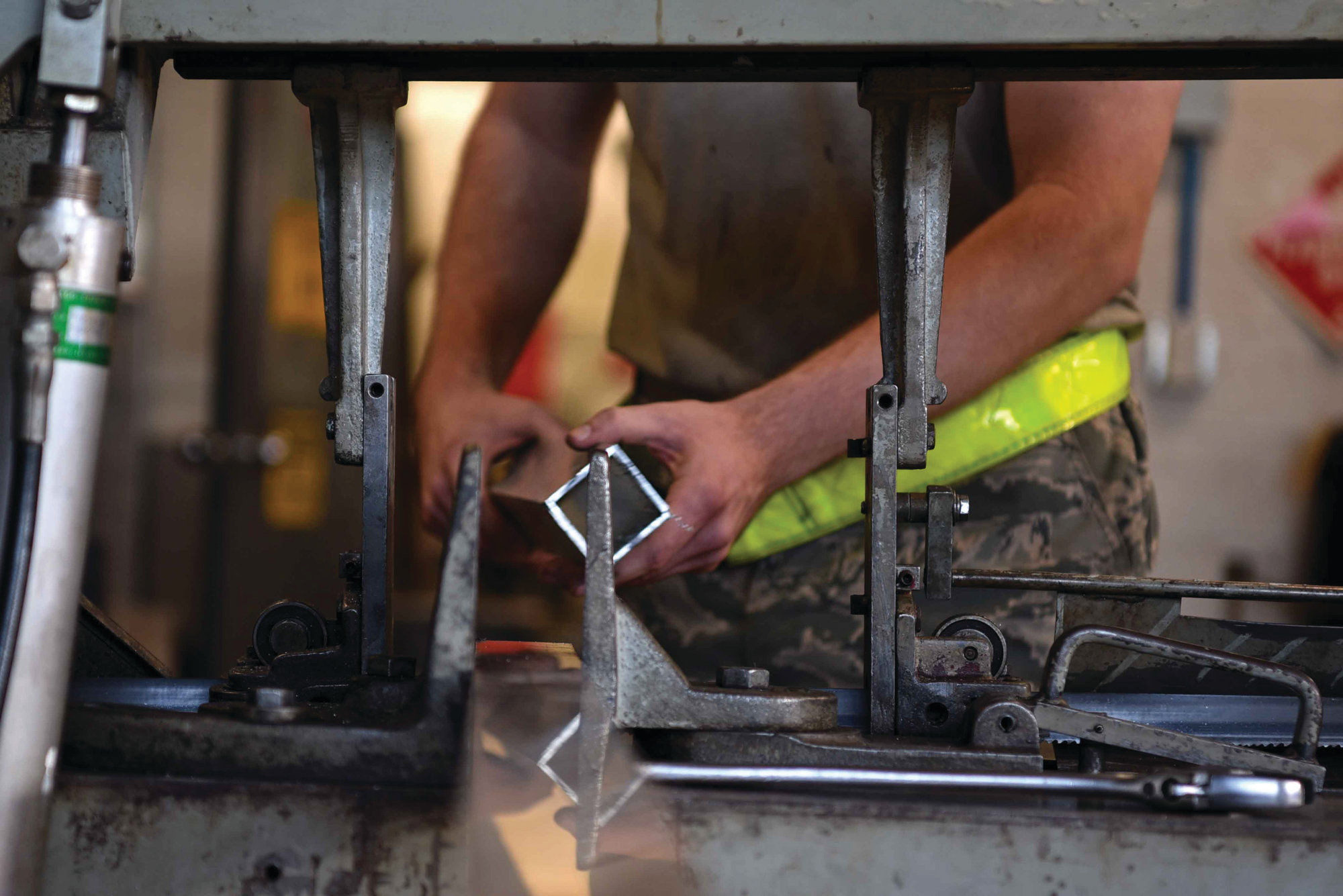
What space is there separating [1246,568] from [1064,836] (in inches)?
105

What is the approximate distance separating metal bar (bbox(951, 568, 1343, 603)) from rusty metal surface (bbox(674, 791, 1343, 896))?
293 mm

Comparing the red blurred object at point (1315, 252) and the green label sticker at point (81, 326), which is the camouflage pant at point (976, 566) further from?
the red blurred object at point (1315, 252)

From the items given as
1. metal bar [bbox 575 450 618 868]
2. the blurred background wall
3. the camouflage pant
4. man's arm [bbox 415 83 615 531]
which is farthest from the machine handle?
the blurred background wall

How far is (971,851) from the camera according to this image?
0.62 metres

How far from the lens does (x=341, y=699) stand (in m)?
0.82

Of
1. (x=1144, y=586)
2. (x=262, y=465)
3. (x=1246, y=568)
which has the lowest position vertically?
(x=1144, y=586)

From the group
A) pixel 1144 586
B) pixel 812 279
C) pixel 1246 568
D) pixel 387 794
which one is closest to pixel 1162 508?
pixel 1246 568

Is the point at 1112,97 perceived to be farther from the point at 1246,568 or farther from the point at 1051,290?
the point at 1246,568

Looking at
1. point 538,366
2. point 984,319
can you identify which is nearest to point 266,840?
point 984,319

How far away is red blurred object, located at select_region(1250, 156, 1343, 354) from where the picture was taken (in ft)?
9.75

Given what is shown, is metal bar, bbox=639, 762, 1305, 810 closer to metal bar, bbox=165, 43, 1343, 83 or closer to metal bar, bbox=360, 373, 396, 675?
metal bar, bbox=360, 373, 396, 675

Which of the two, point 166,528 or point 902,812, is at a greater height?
point 166,528

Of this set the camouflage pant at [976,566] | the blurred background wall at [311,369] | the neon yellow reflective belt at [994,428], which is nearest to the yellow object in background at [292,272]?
the blurred background wall at [311,369]

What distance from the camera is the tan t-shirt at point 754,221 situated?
4.90 feet
